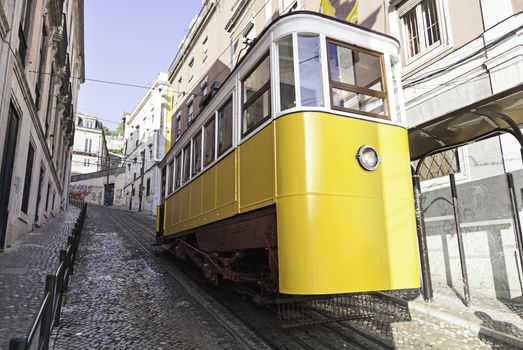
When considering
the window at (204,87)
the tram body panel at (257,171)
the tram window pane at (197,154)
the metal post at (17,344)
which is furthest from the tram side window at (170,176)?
the window at (204,87)

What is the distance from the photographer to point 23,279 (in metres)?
5.88

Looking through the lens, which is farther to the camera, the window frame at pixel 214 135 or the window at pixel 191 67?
the window at pixel 191 67

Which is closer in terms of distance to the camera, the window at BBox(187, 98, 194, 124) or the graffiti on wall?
the window at BBox(187, 98, 194, 124)

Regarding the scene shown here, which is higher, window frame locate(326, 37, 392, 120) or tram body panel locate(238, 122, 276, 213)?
window frame locate(326, 37, 392, 120)

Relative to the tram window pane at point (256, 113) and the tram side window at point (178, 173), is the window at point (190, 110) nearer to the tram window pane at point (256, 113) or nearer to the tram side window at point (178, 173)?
the tram side window at point (178, 173)

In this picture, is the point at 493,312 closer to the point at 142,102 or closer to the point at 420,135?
the point at 420,135

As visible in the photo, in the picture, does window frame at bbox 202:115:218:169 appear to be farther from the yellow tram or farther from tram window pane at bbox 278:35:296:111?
tram window pane at bbox 278:35:296:111

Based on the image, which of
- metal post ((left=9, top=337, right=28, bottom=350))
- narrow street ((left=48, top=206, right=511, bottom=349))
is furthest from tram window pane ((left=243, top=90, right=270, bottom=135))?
metal post ((left=9, top=337, right=28, bottom=350))

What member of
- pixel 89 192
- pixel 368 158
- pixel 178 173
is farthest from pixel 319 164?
pixel 89 192

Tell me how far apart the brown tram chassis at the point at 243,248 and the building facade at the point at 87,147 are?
45.2 metres

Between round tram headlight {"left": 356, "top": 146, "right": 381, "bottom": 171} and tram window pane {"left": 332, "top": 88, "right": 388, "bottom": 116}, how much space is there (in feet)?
1.86

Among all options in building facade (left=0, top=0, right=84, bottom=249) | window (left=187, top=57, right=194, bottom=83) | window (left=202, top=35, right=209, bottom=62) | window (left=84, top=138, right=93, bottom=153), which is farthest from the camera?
window (left=84, top=138, right=93, bottom=153)

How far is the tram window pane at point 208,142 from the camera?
5972 millimetres

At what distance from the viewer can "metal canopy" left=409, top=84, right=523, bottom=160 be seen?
4520 mm
